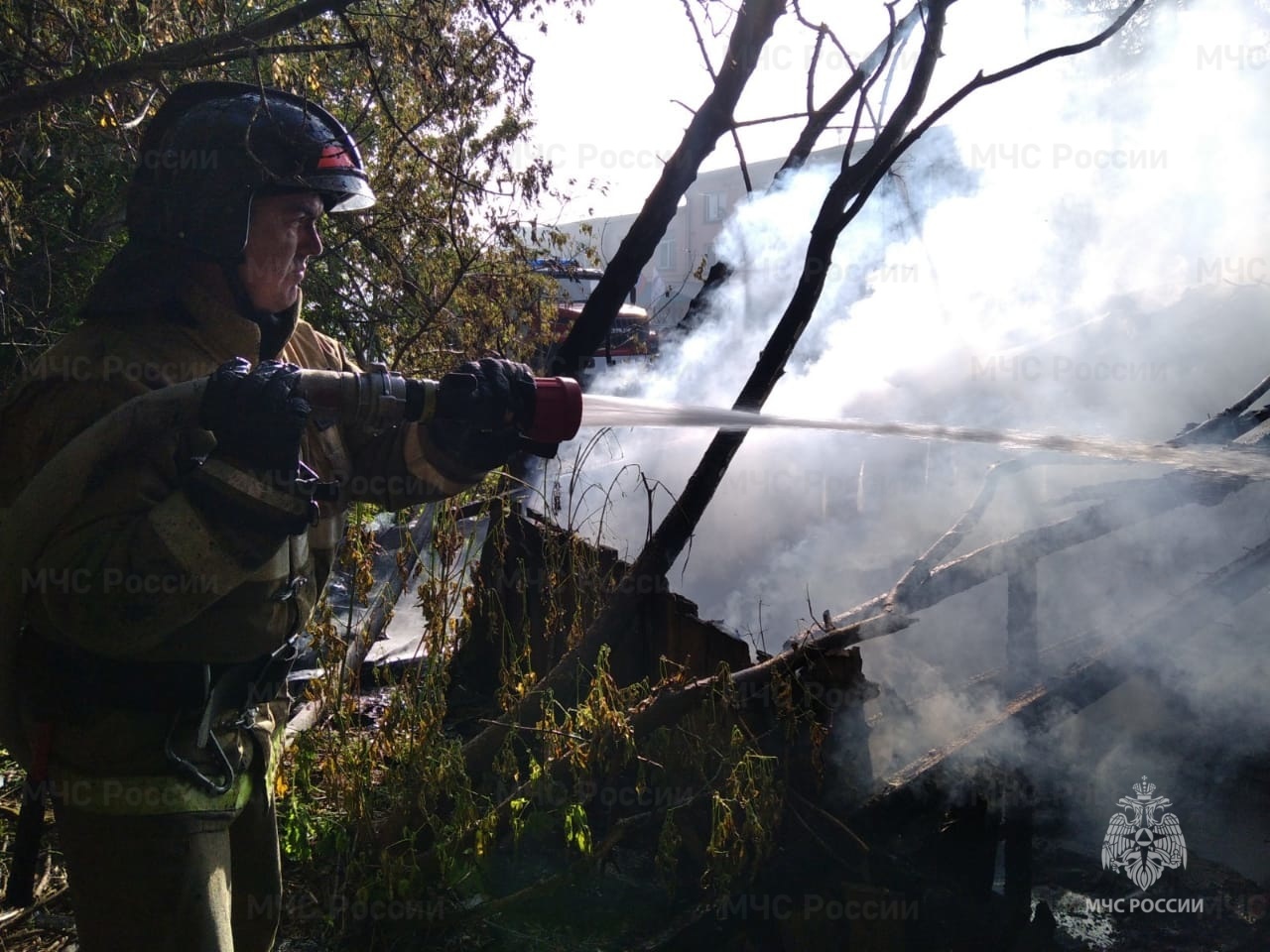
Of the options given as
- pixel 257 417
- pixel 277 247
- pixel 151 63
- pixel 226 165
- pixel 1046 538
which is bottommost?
pixel 1046 538

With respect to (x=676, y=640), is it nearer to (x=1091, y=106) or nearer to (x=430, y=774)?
(x=430, y=774)

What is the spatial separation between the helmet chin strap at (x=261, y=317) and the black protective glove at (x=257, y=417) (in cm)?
52

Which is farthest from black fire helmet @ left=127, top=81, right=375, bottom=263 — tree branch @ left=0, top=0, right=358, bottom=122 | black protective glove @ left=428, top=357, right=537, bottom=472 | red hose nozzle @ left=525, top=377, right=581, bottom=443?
tree branch @ left=0, top=0, right=358, bottom=122

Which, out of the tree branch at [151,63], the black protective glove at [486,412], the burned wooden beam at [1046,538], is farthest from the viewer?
the burned wooden beam at [1046,538]

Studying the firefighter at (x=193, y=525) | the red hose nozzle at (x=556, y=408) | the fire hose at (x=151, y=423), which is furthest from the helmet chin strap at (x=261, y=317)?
the red hose nozzle at (x=556, y=408)

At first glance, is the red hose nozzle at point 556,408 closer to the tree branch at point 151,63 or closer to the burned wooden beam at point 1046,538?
the burned wooden beam at point 1046,538

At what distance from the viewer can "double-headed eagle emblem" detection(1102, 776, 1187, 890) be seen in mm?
3659

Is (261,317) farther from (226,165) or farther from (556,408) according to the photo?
(556,408)

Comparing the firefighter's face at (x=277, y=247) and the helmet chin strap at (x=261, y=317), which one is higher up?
the firefighter's face at (x=277, y=247)

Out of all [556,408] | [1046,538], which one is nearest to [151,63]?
[556,408]

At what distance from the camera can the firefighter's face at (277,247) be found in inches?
83.0

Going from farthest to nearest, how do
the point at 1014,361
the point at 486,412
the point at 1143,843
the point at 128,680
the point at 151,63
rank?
1. the point at 1014,361
2. the point at 1143,843
3. the point at 151,63
4. the point at 486,412
5. the point at 128,680

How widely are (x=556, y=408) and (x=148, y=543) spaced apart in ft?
2.81

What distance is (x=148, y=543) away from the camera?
5.23 ft
